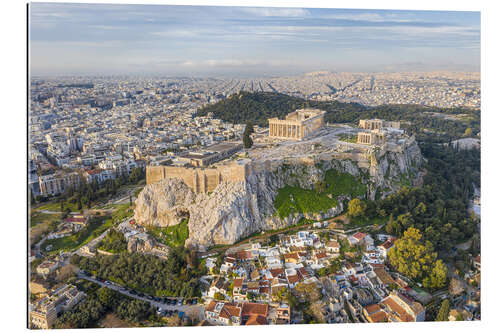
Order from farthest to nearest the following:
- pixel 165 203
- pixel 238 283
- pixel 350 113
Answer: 1. pixel 350 113
2. pixel 165 203
3. pixel 238 283

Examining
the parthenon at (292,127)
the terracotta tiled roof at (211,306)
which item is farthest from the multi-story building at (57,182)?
the terracotta tiled roof at (211,306)

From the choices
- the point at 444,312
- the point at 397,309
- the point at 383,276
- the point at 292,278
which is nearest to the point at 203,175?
the point at 292,278

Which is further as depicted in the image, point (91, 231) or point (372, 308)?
point (91, 231)

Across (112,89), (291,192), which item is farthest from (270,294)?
(112,89)

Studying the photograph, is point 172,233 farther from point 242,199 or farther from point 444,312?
point 444,312

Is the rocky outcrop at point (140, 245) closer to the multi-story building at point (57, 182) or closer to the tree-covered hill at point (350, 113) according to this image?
the multi-story building at point (57, 182)

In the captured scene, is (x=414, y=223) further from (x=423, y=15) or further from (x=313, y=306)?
(x=423, y=15)

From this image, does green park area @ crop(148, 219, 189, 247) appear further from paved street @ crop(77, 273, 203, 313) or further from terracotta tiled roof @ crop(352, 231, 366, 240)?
terracotta tiled roof @ crop(352, 231, 366, 240)
